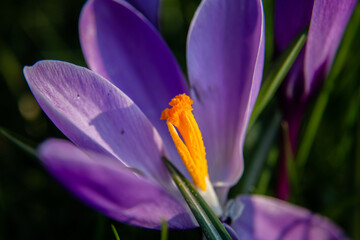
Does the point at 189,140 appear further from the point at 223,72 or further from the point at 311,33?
the point at 311,33

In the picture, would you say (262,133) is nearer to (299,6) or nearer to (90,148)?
(299,6)

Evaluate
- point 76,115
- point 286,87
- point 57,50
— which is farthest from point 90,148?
point 57,50

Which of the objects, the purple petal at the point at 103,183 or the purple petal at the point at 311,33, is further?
the purple petal at the point at 311,33

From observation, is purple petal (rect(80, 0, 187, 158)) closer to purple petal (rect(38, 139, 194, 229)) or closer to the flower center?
the flower center

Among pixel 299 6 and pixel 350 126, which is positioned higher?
pixel 299 6

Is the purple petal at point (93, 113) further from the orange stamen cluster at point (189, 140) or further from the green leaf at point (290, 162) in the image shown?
the green leaf at point (290, 162)

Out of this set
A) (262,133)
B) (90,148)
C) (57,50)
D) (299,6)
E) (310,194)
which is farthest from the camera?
(57,50)

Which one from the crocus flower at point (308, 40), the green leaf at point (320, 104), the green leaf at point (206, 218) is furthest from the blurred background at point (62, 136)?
the green leaf at point (206, 218)
